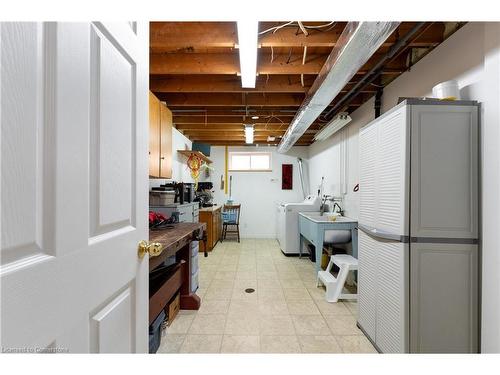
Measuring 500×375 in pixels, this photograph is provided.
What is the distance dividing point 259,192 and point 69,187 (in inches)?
225

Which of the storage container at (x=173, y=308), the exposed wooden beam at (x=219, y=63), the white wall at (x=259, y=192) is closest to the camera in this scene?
the storage container at (x=173, y=308)

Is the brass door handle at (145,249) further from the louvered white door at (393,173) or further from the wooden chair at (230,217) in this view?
the wooden chair at (230,217)

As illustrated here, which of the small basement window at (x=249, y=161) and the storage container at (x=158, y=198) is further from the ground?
the small basement window at (x=249, y=161)

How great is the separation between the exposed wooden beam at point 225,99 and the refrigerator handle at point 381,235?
6.62ft

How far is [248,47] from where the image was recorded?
167 cm

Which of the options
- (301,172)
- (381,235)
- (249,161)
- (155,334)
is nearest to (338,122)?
(381,235)

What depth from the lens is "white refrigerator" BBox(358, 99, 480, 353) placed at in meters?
1.49

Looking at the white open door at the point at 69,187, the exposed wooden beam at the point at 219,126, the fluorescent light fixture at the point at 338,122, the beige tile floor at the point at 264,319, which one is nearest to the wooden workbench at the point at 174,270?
the beige tile floor at the point at 264,319

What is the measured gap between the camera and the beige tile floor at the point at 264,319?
1.90 meters

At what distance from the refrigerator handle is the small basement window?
434 cm

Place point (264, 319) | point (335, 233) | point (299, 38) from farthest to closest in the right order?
1. point (335, 233)
2. point (264, 319)
3. point (299, 38)

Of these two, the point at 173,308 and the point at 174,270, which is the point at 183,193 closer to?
the point at 174,270

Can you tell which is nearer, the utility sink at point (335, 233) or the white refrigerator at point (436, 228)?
the white refrigerator at point (436, 228)

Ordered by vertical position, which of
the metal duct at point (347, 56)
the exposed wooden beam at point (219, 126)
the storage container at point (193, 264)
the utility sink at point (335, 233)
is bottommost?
the storage container at point (193, 264)
